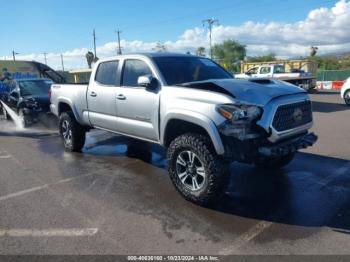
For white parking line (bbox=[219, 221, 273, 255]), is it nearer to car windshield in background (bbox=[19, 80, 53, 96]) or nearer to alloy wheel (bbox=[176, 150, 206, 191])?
alloy wheel (bbox=[176, 150, 206, 191])

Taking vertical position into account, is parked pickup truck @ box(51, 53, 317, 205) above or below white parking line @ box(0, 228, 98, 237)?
above

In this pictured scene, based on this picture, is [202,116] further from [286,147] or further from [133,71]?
[133,71]

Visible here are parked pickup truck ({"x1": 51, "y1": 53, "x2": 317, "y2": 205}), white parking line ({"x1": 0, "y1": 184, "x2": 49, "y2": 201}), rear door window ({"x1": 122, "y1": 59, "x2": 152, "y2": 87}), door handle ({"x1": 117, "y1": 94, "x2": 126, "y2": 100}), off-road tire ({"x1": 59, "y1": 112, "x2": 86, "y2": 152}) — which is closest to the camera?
parked pickup truck ({"x1": 51, "y1": 53, "x2": 317, "y2": 205})

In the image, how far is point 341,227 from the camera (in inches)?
154

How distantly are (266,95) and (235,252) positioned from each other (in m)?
1.92

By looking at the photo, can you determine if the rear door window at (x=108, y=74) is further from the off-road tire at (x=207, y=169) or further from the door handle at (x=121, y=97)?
the off-road tire at (x=207, y=169)

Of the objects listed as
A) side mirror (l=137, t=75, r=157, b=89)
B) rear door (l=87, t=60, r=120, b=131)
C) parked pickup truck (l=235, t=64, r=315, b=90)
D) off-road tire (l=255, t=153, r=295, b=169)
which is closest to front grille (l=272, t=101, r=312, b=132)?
off-road tire (l=255, t=153, r=295, b=169)

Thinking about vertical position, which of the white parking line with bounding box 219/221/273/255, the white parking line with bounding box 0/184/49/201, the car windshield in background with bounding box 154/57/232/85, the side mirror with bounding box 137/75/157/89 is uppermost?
the car windshield in background with bounding box 154/57/232/85

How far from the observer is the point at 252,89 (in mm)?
4488

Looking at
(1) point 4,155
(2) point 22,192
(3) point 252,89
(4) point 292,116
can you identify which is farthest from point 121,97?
(1) point 4,155

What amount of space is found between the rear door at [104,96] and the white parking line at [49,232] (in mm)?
2499

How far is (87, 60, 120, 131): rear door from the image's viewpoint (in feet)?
20.4

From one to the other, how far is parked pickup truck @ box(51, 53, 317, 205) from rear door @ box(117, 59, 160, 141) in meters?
0.01

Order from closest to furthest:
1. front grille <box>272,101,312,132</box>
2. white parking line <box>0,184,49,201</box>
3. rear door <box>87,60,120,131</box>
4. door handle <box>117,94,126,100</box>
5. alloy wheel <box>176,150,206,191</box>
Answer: front grille <box>272,101,312,132</box>, alloy wheel <box>176,150,206,191</box>, white parking line <box>0,184,49,201</box>, door handle <box>117,94,126,100</box>, rear door <box>87,60,120,131</box>
